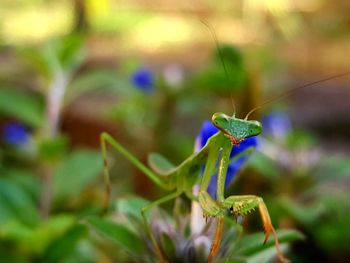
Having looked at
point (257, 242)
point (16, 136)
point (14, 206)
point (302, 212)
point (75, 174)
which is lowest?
point (257, 242)

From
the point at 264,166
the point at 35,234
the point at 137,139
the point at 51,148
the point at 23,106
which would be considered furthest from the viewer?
the point at 137,139

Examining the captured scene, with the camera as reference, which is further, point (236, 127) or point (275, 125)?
point (275, 125)

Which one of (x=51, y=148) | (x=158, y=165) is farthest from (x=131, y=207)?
(x=51, y=148)

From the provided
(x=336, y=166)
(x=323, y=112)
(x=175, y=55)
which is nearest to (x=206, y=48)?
(x=175, y=55)

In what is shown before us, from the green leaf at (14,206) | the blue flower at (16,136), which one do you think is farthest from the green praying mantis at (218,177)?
the blue flower at (16,136)

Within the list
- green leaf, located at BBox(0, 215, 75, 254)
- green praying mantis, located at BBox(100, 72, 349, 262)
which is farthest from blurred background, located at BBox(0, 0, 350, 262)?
green praying mantis, located at BBox(100, 72, 349, 262)

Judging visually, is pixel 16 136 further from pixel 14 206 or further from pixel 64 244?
pixel 64 244

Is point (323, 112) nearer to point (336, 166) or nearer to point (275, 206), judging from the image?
point (336, 166)
